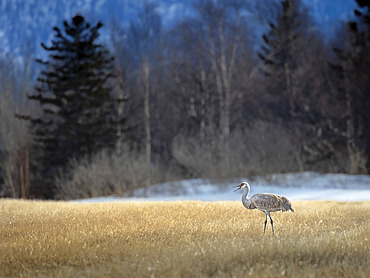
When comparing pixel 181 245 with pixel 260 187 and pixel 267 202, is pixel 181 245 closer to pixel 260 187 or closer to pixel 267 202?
pixel 267 202

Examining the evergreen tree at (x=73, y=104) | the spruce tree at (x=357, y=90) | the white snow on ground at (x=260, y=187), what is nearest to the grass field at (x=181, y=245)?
the white snow on ground at (x=260, y=187)

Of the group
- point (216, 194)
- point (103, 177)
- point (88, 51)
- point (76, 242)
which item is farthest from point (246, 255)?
point (88, 51)

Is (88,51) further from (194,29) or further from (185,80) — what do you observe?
(185,80)

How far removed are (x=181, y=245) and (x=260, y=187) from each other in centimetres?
1341

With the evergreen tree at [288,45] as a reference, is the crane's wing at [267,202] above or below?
below

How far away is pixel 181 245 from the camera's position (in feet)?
17.9

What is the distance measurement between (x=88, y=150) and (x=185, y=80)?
11.0 metres

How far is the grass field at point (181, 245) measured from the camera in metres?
4.45

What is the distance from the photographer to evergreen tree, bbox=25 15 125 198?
945 inches

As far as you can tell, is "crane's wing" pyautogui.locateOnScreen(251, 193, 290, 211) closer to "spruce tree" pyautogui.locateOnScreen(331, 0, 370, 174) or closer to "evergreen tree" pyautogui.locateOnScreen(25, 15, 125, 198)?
"spruce tree" pyautogui.locateOnScreen(331, 0, 370, 174)

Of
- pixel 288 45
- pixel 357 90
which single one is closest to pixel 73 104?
pixel 288 45

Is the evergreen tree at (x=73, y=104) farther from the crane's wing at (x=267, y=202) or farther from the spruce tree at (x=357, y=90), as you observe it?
the crane's wing at (x=267, y=202)

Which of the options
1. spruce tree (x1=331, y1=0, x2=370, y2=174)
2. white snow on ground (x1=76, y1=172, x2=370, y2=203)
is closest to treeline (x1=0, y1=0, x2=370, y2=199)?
spruce tree (x1=331, y1=0, x2=370, y2=174)

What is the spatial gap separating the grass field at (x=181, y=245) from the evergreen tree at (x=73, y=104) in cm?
1595
